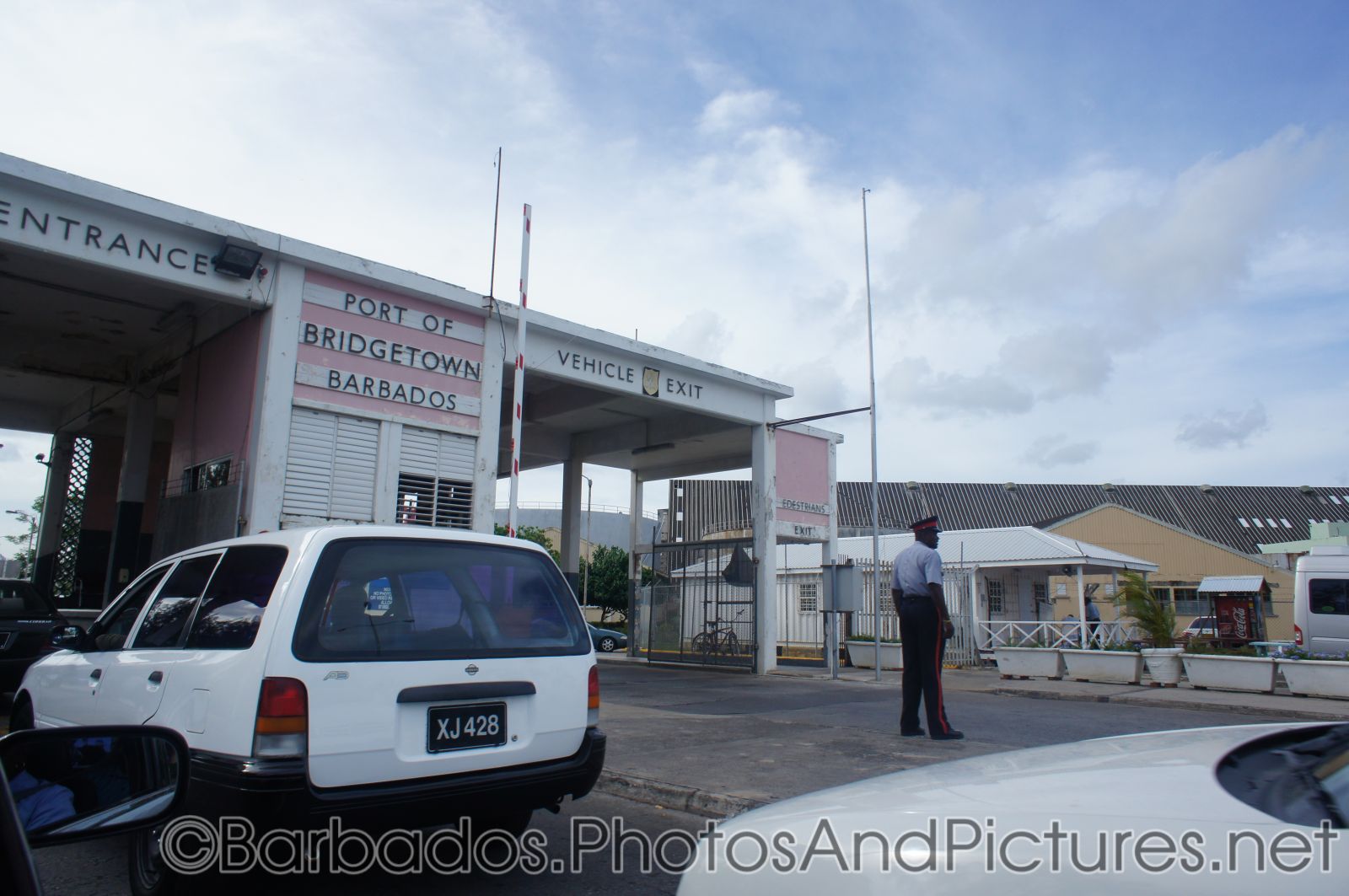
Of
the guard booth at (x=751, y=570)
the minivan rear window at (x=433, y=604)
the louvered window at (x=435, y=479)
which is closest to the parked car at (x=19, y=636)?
the louvered window at (x=435, y=479)

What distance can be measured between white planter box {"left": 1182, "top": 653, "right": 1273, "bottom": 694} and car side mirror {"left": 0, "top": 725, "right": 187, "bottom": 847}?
14.9 meters

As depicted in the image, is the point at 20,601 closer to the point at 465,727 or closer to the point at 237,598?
the point at 237,598

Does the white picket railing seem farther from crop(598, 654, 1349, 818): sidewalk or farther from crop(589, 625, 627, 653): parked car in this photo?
crop(589, 625, 627, 653): parked car

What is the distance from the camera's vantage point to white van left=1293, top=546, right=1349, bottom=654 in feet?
55.3

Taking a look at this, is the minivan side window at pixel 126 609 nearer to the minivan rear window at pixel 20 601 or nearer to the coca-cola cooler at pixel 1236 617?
the minivan rear window at pixel 20 601

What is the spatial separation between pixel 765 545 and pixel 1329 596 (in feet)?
35.3

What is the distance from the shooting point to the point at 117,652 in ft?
14.5

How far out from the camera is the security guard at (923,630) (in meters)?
7.47

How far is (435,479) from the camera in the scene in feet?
41.0

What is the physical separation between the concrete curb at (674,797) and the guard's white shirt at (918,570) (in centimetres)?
292

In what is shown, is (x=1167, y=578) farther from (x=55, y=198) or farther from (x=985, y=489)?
(x=55, y=198)

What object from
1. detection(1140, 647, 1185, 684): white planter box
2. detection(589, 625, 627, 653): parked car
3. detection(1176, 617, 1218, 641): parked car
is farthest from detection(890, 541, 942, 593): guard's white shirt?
detection(589, 625, 627, 653): parked car

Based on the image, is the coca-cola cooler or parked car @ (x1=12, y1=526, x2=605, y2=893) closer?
parked car @ (x1=12, y1=526, x2=605, y2=893)

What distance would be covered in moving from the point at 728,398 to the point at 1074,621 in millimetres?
11364
